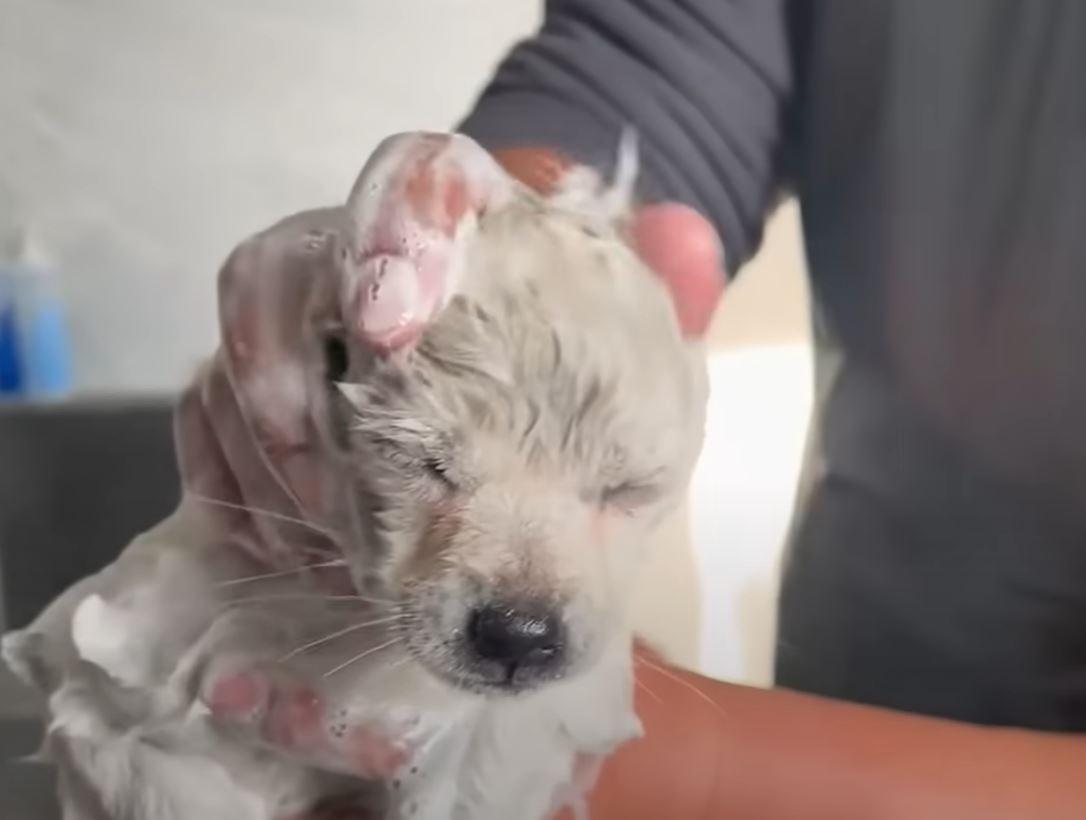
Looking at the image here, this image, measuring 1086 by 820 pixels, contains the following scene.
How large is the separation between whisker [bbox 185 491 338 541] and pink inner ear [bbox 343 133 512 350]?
0.18 feet

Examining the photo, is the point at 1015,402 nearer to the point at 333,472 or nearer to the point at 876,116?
the point at 876,116

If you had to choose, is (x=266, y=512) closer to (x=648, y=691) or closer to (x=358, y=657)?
(x=358, y=657)

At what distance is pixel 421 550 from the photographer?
0.23 meters

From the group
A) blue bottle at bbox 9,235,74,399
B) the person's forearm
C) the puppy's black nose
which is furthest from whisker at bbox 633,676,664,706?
blue bottle at bbox 9,235,74,399

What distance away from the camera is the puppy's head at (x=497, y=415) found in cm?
22

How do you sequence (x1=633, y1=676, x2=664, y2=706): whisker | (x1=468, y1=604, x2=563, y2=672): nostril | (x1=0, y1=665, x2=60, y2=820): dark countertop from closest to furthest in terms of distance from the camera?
(x1=468, y1=604, x2=563, y2=672): nostril → (x1=633, y1=676, x2=664, y2=706): whisker → (x1=0, y1=665, x2=60, y2=820): dark countertop

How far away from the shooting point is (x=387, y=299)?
217 mm

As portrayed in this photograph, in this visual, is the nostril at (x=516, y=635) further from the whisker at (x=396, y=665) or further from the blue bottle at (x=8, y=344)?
the blue bottle at (x=8, y=344)

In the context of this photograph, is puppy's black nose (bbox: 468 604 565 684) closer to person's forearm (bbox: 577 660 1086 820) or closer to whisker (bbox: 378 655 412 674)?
whisker (bbox: 378 655 412 674)

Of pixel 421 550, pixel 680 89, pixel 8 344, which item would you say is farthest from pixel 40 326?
pixel 421 550

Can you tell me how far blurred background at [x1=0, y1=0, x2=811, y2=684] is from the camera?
2.12ft

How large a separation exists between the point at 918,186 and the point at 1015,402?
3.3 inches

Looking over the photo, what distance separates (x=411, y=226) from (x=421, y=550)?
57 millimetres

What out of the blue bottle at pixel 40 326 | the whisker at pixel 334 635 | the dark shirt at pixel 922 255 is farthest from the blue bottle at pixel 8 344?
the whisker at pixel 334 635
